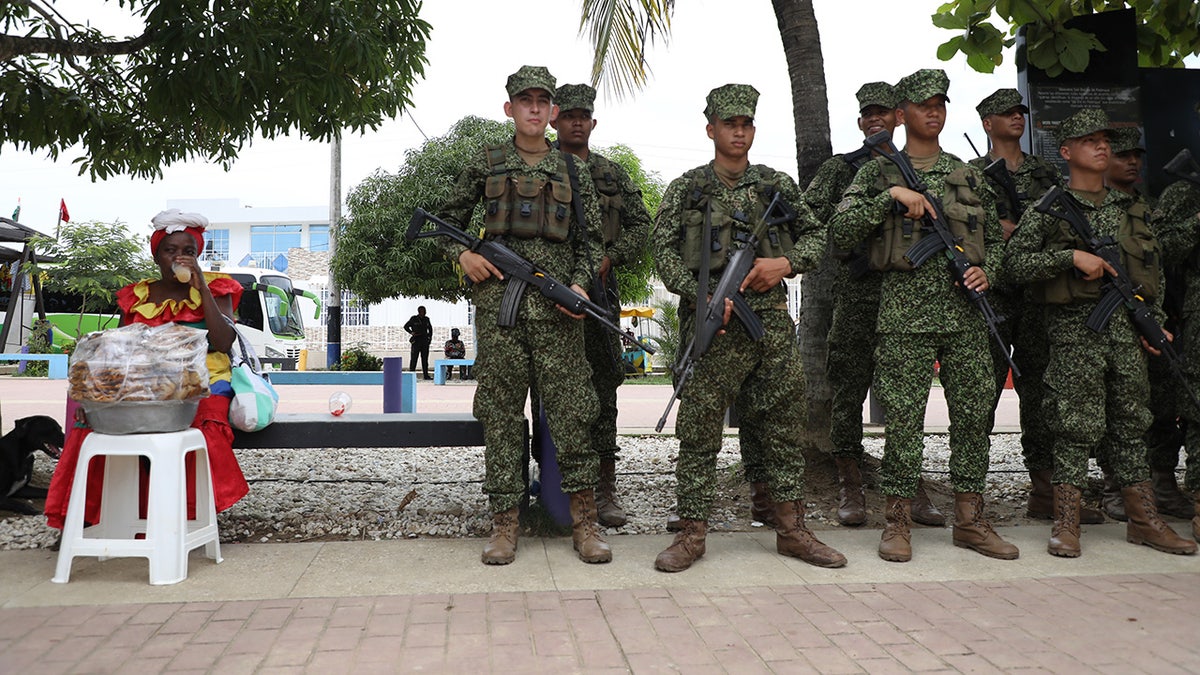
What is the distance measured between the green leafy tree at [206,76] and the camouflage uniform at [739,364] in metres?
2.10

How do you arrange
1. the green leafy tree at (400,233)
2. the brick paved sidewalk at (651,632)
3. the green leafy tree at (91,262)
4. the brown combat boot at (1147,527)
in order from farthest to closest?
1. the green leafy tree at (91,262)
2. the green leafy tree at (400,233)
3. the brown combat boot at (1147,527)
4. the brick paved sidewalk at (651,632)

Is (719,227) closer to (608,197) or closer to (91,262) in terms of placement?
(608,197)

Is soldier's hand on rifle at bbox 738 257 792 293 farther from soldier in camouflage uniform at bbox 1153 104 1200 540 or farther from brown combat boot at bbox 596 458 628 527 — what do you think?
soldier in camouflage uniform at bbox 1153 104 1200 540

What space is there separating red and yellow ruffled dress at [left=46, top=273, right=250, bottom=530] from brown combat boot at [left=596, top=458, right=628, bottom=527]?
1904 mm

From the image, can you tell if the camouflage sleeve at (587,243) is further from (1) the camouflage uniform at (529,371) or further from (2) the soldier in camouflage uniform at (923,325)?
(2) the soldier in camouflage uniform at (923,325)

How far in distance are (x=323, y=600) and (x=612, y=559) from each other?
134 cm

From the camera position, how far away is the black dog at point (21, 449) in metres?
5.04

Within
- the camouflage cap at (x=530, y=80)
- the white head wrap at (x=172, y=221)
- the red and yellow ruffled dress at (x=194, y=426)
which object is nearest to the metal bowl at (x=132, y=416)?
the red and yellow ruffled dress at (x=194, y=426)

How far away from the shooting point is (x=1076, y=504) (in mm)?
4395

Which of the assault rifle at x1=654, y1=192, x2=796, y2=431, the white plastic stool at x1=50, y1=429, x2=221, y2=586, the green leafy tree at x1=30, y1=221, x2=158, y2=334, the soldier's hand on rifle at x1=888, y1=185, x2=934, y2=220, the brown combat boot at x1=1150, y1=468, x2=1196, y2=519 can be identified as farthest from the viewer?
the green leafy tree at x1=30, y1=221, x2=158, y2=334

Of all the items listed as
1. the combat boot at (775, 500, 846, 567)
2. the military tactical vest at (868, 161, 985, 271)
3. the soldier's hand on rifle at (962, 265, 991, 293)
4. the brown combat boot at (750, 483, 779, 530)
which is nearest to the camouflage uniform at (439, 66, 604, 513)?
the combat boot at (775, 500, 846, 567)

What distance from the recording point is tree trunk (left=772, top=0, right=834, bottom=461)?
5.73 m

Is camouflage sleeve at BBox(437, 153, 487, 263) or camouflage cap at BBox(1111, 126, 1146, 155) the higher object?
camouflage cap at BBox(1111, 126, 1146, 155)

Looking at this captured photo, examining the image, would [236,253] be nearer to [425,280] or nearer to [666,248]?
[425,280]
